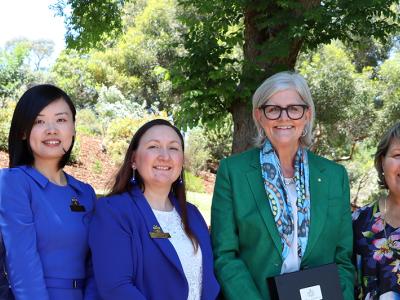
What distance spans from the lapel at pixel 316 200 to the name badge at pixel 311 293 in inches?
8.1

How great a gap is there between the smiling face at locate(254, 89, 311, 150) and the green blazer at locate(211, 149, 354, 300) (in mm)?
195

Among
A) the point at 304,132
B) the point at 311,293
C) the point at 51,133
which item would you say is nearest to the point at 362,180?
the point at 304,132

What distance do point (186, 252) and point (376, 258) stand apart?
1.13 m

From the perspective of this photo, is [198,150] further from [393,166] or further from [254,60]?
[393,166]

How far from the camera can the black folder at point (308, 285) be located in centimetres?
278

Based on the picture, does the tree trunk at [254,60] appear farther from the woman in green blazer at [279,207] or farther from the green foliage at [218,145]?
the green foliage at [218,145]

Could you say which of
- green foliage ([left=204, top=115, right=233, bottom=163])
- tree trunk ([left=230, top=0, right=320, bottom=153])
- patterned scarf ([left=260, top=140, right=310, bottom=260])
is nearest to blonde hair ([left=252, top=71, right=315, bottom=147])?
patterned scarf ([left=260, top=140, right=310, bottom=260])

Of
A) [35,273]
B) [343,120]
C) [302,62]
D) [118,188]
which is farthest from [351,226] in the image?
[302,62]

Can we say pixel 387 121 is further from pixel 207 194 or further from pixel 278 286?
pixel 278 286

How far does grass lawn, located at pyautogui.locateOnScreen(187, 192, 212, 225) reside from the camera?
12.7 m

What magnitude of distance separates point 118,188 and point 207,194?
12917 mm

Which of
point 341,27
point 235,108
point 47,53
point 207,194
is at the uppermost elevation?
point 47,53

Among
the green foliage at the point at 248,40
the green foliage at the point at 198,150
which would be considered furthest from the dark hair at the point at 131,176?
the green foliage at the point at 198,150

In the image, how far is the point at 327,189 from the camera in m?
3.18
